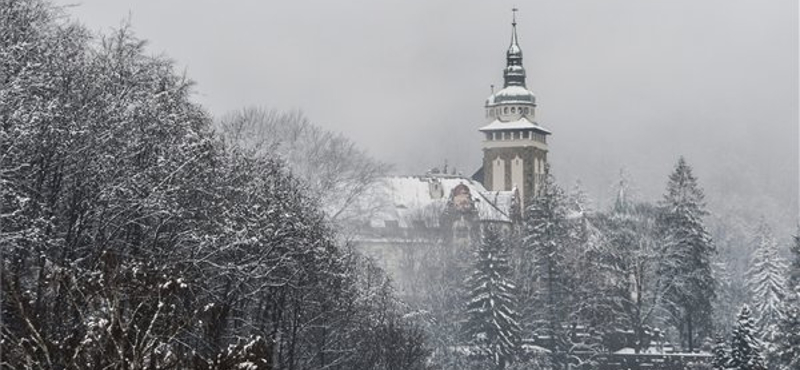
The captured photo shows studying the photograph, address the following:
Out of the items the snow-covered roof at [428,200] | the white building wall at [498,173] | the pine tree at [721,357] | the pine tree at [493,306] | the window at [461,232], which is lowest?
the pine tree at [721,357]

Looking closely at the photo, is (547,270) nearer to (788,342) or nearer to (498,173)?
(788,342)

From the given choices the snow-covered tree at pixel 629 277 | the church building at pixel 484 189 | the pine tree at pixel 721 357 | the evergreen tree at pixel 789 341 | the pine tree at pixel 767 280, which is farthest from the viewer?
the church building at pixel 484 189

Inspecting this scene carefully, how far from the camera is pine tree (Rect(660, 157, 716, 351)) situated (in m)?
72.8

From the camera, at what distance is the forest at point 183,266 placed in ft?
59.5

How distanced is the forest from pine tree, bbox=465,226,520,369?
0.10 meters

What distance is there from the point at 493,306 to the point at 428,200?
169 ft

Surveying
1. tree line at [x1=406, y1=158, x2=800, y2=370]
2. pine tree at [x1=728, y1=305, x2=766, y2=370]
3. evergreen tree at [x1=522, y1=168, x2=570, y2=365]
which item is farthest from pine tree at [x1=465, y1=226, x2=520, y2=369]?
pine tree at [x1=728, y1=305, x2=766, y2=370]

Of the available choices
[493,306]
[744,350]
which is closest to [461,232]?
[493,306]

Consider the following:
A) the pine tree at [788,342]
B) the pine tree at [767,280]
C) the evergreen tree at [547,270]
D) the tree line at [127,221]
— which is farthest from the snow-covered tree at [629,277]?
the tree line at [127,221]

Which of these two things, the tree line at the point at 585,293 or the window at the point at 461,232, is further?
the window at the point at 461,232

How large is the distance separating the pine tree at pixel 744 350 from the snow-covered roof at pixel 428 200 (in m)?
60.6

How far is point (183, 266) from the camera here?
1029 inches

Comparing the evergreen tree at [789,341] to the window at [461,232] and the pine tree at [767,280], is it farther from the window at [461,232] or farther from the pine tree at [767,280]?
the window at [461,232]

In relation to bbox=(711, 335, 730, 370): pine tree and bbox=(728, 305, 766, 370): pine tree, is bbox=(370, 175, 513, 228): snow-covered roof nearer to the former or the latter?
bbox=(711, 335, 730, 370): pine tree
